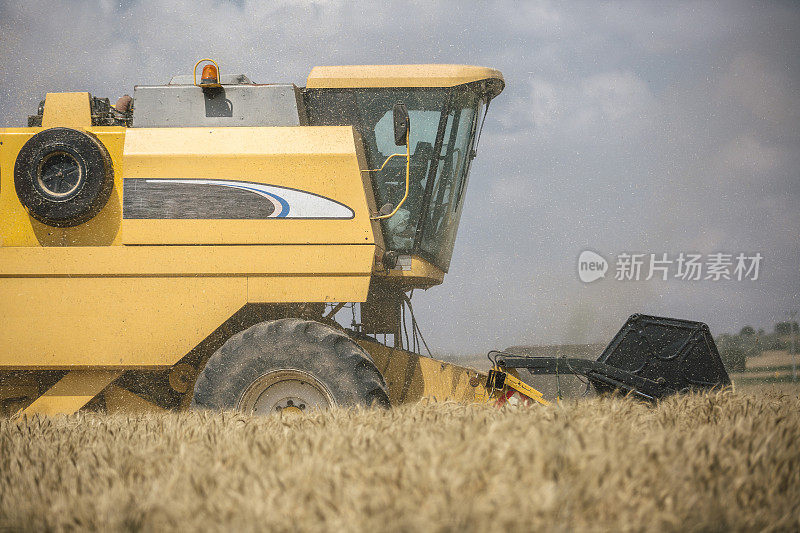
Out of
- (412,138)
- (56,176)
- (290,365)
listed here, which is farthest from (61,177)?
(412,138)

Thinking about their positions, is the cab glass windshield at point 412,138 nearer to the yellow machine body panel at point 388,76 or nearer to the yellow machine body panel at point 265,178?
the yellow machine body panel at point 388,76

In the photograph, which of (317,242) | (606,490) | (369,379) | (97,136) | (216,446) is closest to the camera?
(606,490)

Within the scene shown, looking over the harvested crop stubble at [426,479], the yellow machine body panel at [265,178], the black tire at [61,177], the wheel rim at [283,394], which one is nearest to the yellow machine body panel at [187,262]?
the yellow machine body panel at [265,178]

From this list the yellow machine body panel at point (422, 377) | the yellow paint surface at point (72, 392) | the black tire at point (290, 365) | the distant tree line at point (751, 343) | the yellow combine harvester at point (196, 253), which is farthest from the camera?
the distant tree line at point (751, 343)

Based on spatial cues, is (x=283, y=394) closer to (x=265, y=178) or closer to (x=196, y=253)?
(x=196, y=253)

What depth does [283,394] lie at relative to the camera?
4.01 metres

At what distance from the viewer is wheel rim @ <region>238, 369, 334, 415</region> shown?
3.96 meters

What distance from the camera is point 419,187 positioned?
186 inches

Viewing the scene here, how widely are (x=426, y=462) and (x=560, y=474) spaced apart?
1.35ft

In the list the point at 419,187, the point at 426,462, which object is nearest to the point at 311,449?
the point at 426,462

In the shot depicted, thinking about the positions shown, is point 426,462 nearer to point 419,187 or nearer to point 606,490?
point 606,490

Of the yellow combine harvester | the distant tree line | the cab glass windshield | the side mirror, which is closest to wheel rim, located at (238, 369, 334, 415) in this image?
the yellow combine harvester

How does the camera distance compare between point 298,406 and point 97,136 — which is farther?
point 97,136

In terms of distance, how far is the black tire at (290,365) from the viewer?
3.91 m
